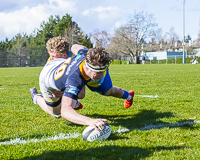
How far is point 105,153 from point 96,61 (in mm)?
1151

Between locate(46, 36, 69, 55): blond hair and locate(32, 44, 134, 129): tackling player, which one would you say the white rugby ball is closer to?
locate(32, 44, 134, 129): tackling player

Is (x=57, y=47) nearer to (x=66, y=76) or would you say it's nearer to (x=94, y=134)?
(x=66, y=76)

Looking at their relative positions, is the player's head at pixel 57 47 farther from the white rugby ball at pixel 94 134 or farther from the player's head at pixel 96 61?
the white rugby ball at pixel 94 134

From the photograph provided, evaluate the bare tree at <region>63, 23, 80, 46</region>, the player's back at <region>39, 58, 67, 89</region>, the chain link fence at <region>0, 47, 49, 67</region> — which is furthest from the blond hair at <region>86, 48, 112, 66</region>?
the bare tree at <region>63, 23, 80, 46</region>

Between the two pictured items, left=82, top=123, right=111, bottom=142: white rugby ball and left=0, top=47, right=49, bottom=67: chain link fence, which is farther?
left=0, top=47, right=49, bottom=67: chain link fence

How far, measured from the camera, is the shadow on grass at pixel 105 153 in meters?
3.08

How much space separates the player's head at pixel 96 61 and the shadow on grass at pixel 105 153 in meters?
0.99

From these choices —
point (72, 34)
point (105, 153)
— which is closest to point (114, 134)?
point (105, 153)

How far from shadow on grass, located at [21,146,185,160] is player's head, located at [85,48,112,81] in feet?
3.26

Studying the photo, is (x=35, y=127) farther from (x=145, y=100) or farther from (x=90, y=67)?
(x=145, y=100)

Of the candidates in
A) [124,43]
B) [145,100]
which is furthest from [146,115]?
[124,43]

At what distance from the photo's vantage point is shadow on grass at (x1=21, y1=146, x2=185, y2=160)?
3080 mm

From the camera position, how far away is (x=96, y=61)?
134 inches

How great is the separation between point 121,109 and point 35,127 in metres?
2.14
